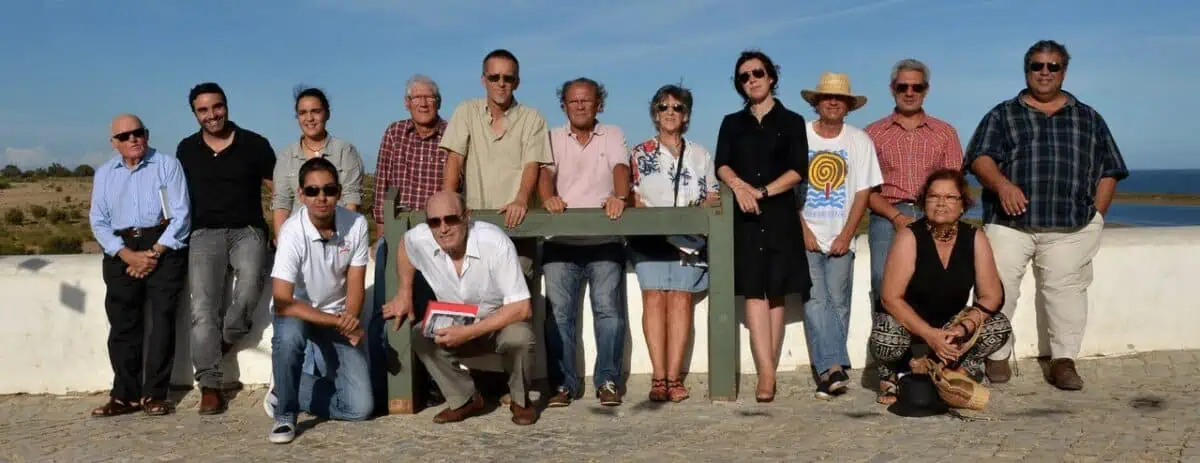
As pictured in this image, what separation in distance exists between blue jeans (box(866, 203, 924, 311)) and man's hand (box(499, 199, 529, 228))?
210 cm

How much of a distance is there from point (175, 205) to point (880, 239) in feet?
13.2

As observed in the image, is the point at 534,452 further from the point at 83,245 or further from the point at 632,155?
the point at 83,245

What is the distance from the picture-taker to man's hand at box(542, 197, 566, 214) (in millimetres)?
6277

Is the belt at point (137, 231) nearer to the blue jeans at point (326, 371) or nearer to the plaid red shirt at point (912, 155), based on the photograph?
the blue jeans at point (326, 371)

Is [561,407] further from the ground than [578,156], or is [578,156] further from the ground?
[578,156]

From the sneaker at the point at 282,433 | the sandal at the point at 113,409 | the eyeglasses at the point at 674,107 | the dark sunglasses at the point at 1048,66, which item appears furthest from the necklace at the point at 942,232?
the sandal at the point at 113,409

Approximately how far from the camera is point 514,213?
6.23m

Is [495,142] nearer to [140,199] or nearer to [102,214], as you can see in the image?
[140,199]

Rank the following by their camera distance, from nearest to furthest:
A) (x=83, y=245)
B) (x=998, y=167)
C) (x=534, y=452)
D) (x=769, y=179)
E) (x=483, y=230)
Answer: (x=534, y=452)
(x=483, y=230)
(x=769, y=179)
(x=998, y=167)
(x=83, y=245)

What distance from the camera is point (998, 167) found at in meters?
6.90

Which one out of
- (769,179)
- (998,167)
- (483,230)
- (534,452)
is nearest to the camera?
(534,452)

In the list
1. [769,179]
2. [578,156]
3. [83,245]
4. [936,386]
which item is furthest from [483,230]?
[83,245]

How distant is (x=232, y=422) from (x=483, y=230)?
173 cm

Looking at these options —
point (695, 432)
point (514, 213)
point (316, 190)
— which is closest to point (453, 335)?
point (514, 213)
